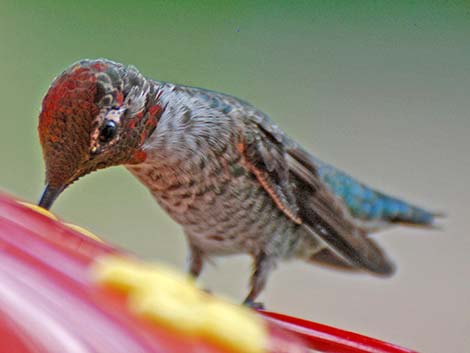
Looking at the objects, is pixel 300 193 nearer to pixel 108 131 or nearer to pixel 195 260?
pixel 195 260

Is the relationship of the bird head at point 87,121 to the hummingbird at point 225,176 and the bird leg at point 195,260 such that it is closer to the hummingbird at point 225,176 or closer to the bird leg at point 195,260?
the hummingbird at point 225,176

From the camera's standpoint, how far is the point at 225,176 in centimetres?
129

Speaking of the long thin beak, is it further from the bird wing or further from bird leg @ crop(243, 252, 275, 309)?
bird leg @ crop(243, 252, 275, 309)

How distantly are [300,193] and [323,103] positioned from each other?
1.11m

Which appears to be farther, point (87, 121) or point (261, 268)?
point (261, 268)

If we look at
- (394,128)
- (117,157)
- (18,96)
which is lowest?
(117,157)

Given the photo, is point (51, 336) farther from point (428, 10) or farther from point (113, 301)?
point (428, 10)

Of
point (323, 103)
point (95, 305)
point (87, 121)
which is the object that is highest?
point (323, 103)

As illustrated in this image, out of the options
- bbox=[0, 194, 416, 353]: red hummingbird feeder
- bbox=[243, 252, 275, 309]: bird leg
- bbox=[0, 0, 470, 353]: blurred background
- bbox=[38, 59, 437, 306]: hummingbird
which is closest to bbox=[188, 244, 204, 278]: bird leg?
bbox=[38, 59, 437, 306]: hummingbird

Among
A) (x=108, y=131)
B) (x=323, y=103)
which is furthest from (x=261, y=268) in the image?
(x=323, y=103)

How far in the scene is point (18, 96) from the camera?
6.33ft

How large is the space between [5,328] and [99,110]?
21.2 inches

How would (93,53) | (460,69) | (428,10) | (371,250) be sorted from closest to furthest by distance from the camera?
(371,250)
(93,53)
(428,10)
(460,69)

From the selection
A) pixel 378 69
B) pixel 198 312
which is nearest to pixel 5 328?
pixel 198 312
